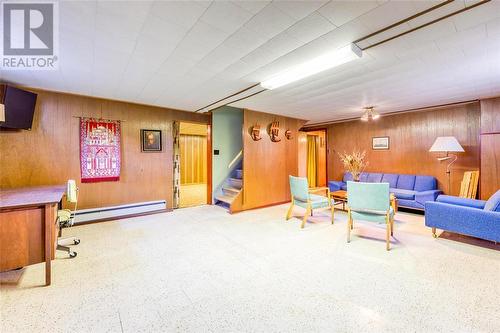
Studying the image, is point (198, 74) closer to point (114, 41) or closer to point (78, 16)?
point (114, 41)

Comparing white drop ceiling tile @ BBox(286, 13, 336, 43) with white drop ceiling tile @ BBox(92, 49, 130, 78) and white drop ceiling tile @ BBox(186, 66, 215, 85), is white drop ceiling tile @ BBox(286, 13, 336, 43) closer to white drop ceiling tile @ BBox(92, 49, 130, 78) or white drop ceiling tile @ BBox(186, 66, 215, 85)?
white drop ceiling tile @ BBox(186, 66, 215, 85)

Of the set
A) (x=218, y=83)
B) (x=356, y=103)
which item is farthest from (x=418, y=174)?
(x=218, y=83)

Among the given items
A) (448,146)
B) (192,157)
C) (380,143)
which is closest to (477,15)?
(448,146)

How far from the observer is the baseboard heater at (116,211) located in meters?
3.99

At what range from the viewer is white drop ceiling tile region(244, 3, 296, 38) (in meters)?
1.71

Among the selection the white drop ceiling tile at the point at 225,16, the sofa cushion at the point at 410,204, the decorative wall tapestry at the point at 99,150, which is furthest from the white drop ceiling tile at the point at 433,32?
the decorative wall tapestry at the point at 99,150

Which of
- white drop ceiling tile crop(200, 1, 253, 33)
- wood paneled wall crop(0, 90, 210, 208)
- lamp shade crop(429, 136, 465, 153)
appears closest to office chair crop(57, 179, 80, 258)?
wood paneled wall crop(0, 90, 210, 208)

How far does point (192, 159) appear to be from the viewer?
30.8 feet

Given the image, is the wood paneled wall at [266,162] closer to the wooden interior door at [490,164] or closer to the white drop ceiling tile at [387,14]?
the white drop ceiling tile at [387,14]

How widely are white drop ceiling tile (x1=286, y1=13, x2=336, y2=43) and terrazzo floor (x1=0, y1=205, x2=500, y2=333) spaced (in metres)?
2.37

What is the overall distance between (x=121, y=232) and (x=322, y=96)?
4250 mm

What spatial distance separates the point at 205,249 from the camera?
9.62 ft

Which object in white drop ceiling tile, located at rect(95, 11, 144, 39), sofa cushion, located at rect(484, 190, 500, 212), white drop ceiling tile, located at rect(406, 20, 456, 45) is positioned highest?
white drop ceiling tile, located at rect(406, 20, 456, 45)

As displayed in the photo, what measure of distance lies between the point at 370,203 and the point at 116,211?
454 cm
